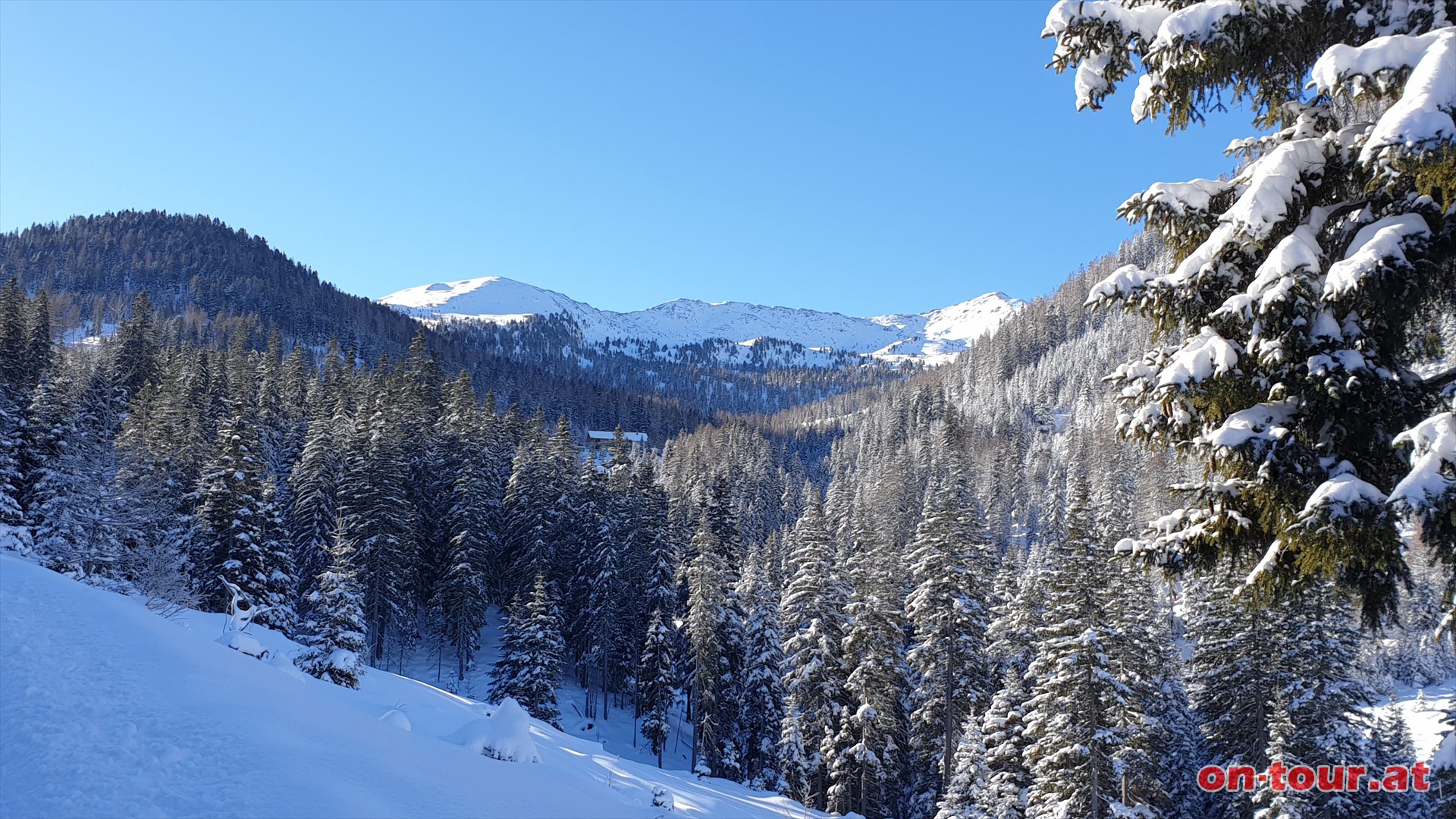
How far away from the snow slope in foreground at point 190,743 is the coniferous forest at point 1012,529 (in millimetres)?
7399

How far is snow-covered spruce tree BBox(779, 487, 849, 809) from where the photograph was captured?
32.0 meters

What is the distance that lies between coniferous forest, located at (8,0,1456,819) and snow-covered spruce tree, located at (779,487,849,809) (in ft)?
0.58

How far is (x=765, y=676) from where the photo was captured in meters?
39.8

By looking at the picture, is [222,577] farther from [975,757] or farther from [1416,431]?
[1416,431]

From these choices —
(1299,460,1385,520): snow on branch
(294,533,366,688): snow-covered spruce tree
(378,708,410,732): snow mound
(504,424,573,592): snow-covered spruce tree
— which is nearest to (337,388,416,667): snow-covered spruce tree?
(294,533,366,688): snow-covered spruce tree

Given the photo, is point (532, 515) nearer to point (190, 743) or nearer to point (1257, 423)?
point (190, 743)

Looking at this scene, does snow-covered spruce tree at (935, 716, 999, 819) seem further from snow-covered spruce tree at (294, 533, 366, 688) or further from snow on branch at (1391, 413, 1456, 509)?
snow on branch at (1391, 413, 1456, 509)

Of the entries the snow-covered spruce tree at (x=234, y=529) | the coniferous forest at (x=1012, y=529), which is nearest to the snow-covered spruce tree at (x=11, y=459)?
the coniferous forest at (x=1012, y=529)

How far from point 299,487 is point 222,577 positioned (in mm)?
13220

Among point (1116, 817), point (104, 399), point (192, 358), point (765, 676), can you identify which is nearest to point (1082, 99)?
point (1116, 817)

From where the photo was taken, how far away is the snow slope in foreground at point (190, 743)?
6.16 metres

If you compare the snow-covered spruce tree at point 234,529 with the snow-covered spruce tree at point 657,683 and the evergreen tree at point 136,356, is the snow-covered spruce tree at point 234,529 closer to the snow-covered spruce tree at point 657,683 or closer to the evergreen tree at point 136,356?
the snow-covered spruce tree at point 657,683

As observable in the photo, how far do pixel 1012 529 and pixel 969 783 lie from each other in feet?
259

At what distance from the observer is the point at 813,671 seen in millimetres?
31797
